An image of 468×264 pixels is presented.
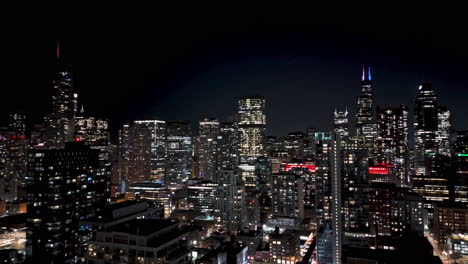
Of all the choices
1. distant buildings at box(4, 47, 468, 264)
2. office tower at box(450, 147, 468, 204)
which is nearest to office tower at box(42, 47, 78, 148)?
distant buildings at box(4, 47, 468, 264)

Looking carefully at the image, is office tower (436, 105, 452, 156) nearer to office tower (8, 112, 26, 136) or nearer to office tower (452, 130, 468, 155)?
office tower (452, 130, 468, 155)

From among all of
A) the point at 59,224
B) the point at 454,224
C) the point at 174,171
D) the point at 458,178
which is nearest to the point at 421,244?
the point at 454,224

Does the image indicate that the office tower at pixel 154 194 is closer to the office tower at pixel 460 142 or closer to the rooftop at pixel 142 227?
the rooftop at pixel 142 227

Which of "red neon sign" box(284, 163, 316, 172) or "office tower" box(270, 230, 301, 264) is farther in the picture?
"red neon sign" box(284, 163, 316, 172)

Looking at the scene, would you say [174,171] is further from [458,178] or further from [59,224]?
[458,178]

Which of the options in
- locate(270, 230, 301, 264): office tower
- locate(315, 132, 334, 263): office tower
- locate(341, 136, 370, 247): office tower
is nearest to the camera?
locate(270, 230, 301, 264): office tower

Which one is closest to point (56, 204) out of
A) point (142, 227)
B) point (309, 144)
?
point (142, 227)

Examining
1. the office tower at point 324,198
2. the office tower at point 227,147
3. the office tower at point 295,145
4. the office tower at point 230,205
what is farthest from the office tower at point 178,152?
the office tower at point 324,198
